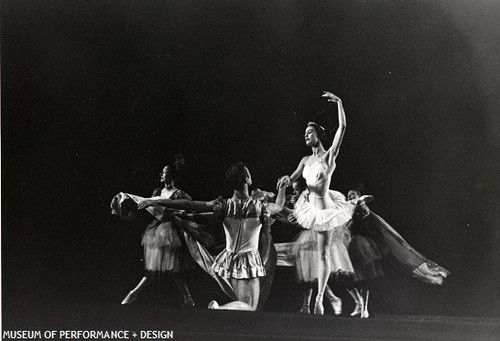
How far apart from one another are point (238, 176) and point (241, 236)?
326 millimetres

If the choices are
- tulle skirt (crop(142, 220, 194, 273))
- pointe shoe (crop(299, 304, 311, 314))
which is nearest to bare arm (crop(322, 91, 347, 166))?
pointe shoe (crop(299, 304, 311, 314))

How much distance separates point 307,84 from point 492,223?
1267 mm

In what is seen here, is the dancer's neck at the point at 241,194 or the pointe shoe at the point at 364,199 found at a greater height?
the dancer's neck at the point at 241,194

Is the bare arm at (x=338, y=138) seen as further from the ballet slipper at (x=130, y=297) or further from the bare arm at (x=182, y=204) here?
the ballet slipper at (x=130, y=297)

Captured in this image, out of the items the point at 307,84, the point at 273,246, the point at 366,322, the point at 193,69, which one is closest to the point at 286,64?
the point at 307,84

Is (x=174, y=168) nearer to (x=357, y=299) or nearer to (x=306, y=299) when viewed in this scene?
(x=306, y=299)

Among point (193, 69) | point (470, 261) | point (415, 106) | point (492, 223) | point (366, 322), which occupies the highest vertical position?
point (193, 69)

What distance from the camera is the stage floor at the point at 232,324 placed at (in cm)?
326

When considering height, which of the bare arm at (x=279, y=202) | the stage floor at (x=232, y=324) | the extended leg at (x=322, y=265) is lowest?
the stage floor at (x=232, y=324)

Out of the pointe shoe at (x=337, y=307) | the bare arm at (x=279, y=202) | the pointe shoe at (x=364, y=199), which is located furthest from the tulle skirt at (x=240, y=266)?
the pointe shoe at (x=364, y=199)

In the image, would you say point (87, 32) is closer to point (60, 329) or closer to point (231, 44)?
point (231, 44)

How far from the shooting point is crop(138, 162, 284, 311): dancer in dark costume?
3.29 metres

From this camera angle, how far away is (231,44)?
3.31 m

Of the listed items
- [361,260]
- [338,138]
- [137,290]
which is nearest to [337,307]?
[361,260]
